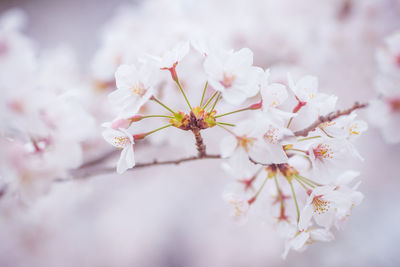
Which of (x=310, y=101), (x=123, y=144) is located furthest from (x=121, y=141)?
(x=310, y=101)

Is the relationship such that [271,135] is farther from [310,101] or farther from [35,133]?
[35,133]

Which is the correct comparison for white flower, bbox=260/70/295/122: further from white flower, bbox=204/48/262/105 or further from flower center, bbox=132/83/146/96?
flower center, bbox=132/83/146/96

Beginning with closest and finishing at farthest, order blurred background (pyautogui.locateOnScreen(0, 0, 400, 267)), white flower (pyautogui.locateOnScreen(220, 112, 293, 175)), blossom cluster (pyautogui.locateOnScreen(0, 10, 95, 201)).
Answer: white flower (pyautogui.locateOnScreen(220, 112, 293, 175))
blossom cluster (pyautogui.locateOnScreen(0, 10, 95, 201))
blurred background (pyautogui.locateOnScreen(0, 0, 400, 267))

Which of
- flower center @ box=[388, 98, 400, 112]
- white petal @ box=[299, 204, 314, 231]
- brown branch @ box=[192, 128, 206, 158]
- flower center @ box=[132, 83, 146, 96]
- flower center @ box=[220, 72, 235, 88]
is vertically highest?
flower center @ box=[388, 98, 400, 112]

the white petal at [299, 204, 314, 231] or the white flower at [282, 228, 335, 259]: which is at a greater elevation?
the white petal at [299, 204, 314, 231]

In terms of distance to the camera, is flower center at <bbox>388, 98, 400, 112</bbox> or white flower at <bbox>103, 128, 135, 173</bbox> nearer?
white flower at <bbox>103, 128, 135, 173</bbox>

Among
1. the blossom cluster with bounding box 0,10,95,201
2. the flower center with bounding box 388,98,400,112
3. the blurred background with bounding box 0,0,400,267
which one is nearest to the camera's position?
the blossom cluster with bounding box 0,10,95,201

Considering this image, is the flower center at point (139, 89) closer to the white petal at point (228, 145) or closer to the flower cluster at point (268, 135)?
the flower cluster at point (268, 135)

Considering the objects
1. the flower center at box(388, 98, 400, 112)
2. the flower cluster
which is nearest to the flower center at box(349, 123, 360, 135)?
the flower cluster

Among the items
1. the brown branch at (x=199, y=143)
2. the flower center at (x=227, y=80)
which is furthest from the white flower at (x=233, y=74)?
the brown branch at (x=199, y=143)
